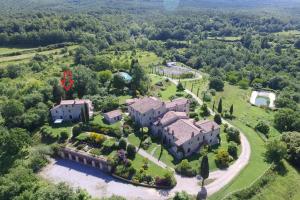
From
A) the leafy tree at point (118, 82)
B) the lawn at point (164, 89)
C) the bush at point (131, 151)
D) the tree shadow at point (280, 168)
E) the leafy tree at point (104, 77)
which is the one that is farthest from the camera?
the leafy tree at point (104, 77)

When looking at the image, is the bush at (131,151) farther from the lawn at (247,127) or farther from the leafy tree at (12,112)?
the leafy tree at (12,112)

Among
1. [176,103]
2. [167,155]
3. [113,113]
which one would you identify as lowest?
[167,155]

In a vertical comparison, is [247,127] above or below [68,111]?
below

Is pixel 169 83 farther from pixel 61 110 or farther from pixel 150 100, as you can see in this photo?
pixel 61 110

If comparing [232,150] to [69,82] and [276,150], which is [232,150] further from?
[69,82]

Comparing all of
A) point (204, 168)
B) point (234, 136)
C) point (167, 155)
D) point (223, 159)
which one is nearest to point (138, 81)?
point (167, 155)

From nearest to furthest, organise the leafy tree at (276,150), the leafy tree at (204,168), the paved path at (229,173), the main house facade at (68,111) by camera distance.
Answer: the leafy tree at (204,168) → the paved path at (229,173) → the leafy tree at (276,150) → the main house facade at (68,111)

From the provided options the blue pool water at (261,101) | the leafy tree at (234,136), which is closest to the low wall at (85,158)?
the leafy tree at (234,136)
